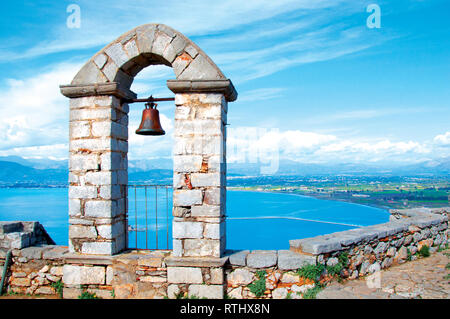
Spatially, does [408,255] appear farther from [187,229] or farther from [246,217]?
[246,217]

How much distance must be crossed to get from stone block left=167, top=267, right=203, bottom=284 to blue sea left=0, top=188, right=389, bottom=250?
1569 centimetres

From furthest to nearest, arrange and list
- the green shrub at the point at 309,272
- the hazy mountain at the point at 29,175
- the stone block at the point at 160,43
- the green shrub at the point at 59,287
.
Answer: the hazy mountain at the point at 29,175, the green shrub at the point at 59,287, the stone block at the point at 160,43, the green shrub at the point at 309,272

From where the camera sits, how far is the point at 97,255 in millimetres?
4312

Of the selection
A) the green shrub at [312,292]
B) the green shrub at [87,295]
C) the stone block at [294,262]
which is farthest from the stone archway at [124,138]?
the green shrub at [312,292]

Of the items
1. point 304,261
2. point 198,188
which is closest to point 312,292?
point 304,261

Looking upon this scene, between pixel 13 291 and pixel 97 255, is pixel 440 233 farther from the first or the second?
pixel 13 291

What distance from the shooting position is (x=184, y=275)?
4.05 m

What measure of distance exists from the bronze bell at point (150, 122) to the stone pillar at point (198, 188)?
1.64ft

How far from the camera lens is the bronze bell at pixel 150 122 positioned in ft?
14.5

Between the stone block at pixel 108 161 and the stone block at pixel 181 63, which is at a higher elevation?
the stone block at pixel 181 63

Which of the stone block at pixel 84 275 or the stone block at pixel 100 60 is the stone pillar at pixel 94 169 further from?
the stone block at pixel 100 60

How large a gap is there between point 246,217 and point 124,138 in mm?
36065

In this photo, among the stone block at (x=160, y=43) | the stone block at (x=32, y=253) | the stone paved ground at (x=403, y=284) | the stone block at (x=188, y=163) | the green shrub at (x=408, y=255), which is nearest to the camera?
the stone paved ground at (x=403, y=284)

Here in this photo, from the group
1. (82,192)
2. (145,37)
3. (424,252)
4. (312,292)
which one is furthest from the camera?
(424,252)
